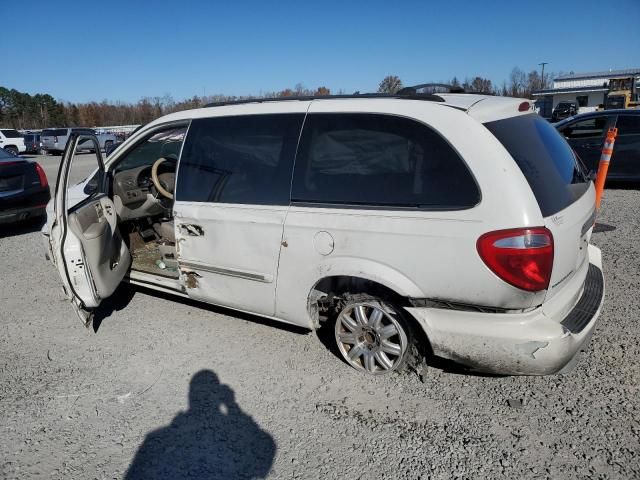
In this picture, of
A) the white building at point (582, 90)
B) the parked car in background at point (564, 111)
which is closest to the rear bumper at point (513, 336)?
the parked car in background at point (564, 111)

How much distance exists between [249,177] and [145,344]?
62.0 inches

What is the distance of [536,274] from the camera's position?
240cm

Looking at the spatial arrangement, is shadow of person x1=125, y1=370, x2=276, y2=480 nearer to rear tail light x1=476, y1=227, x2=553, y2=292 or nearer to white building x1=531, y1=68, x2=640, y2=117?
rear tail light x1=476, y1=227, x2=553, y2=292

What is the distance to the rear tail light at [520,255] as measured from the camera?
234 cm

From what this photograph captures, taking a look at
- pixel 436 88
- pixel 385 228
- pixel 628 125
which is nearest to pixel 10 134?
pixel 628 125

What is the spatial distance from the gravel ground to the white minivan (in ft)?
1.01

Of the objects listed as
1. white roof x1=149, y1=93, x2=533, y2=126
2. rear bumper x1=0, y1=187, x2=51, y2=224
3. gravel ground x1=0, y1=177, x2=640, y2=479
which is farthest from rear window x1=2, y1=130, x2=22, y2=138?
white roof x1=149, y1=93, x2=533, y2=126

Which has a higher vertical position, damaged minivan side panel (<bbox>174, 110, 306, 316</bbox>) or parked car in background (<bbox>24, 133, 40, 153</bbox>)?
parked car in background (<bbox>24, 133, 40, 153</bbox>)

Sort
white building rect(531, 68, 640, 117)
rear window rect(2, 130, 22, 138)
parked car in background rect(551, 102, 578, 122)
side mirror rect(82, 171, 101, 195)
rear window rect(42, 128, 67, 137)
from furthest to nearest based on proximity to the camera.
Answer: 1. white building rect(531, 68, 640, 117)
2. parked car in background rect(551, 102, 578, 122)
3. rear window rect(42, 128, 67, 137)
4. rear window rect(2, 130, 22, 138)
5. side mirror rect(82, 171, 101, 195)

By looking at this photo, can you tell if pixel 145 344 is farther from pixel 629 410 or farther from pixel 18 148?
pixel 18 148

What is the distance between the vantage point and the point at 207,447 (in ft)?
8.20

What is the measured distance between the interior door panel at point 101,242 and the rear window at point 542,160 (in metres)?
2.91

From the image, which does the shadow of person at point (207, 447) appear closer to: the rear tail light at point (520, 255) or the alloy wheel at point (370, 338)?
the alloy wheel at point (370, 338)

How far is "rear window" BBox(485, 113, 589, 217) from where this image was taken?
2.51m
